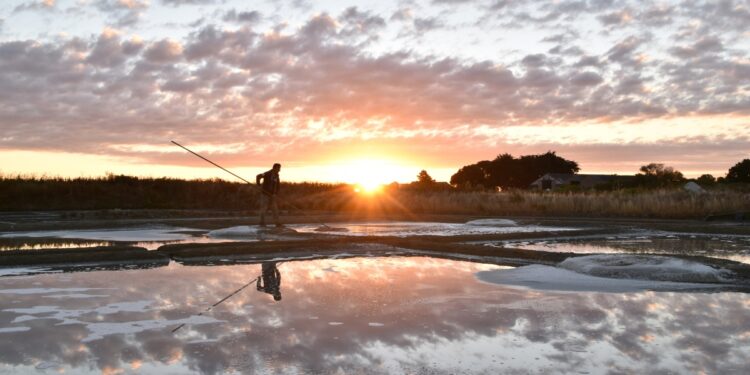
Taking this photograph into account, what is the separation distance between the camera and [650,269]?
10.8 meters

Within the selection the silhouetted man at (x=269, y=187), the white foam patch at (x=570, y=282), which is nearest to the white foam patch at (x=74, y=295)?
the white foam patch at (x=570, y=282)

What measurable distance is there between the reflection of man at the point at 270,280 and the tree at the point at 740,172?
3182 inches

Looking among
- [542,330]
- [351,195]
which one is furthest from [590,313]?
[351,195]

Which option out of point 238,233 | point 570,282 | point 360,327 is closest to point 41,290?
point 360,327

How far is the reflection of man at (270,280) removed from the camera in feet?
30.4

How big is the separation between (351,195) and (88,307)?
33414 millimetres

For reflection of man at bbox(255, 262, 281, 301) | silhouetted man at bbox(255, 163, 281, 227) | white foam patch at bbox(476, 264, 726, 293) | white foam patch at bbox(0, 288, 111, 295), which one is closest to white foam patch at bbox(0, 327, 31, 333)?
white foam patch at bbox(0, 288, 111, 295)

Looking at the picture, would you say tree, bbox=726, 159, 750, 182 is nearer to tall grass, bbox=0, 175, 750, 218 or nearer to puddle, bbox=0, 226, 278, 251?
tall grass, bbox=0, 175, 750, 218

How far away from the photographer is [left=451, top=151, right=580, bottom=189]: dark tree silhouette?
10262 centimetres

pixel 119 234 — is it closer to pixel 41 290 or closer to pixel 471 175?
pixel 41 290

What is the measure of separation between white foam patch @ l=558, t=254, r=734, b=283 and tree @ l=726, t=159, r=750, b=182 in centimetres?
7802

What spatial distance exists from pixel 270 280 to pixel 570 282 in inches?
180

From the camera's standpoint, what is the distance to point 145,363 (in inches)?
219

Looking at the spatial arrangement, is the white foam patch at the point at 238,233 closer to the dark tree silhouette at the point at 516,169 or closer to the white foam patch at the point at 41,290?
the white foam patch at the point at 41,290
